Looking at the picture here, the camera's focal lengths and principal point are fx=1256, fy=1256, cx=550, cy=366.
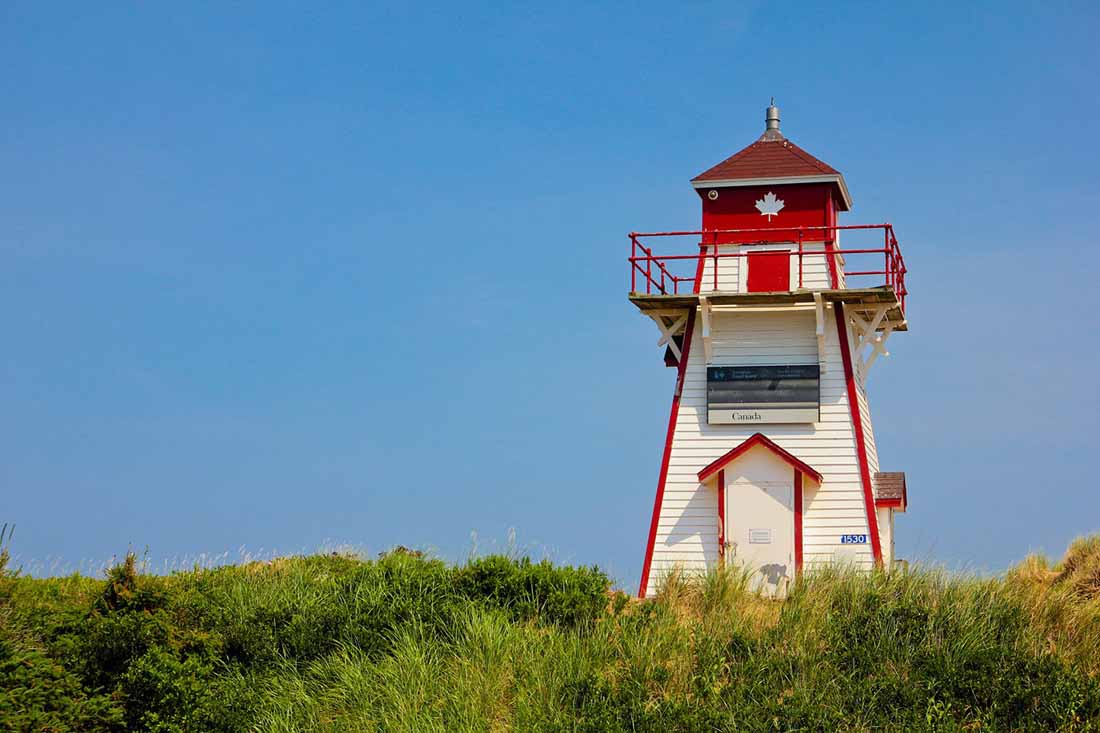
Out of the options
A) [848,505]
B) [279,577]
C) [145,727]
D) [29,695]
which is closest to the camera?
[29,695]

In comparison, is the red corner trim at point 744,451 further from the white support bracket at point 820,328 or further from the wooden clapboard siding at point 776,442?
the white support bracket at point 820,328

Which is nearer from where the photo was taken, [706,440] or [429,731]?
[429,731]

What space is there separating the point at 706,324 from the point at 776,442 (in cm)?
262

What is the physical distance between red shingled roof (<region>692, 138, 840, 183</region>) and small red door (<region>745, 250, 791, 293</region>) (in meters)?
1.59

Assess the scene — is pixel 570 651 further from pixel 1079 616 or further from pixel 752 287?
pixel 752 287

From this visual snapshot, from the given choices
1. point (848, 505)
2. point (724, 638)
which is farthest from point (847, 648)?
point (848, 505)

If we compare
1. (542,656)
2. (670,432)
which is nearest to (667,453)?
(670,432)

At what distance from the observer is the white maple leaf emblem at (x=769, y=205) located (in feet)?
81.5

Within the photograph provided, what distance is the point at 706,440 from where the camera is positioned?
2428cm

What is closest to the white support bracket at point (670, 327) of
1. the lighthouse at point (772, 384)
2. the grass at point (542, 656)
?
the lighthouse at point (772, 384)

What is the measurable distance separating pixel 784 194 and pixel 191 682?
48.7ft

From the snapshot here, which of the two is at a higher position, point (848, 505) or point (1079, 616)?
point (848, 505)

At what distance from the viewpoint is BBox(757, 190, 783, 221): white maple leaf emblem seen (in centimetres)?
2484

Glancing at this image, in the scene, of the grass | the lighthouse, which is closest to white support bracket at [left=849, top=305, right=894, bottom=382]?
the lighthouse
